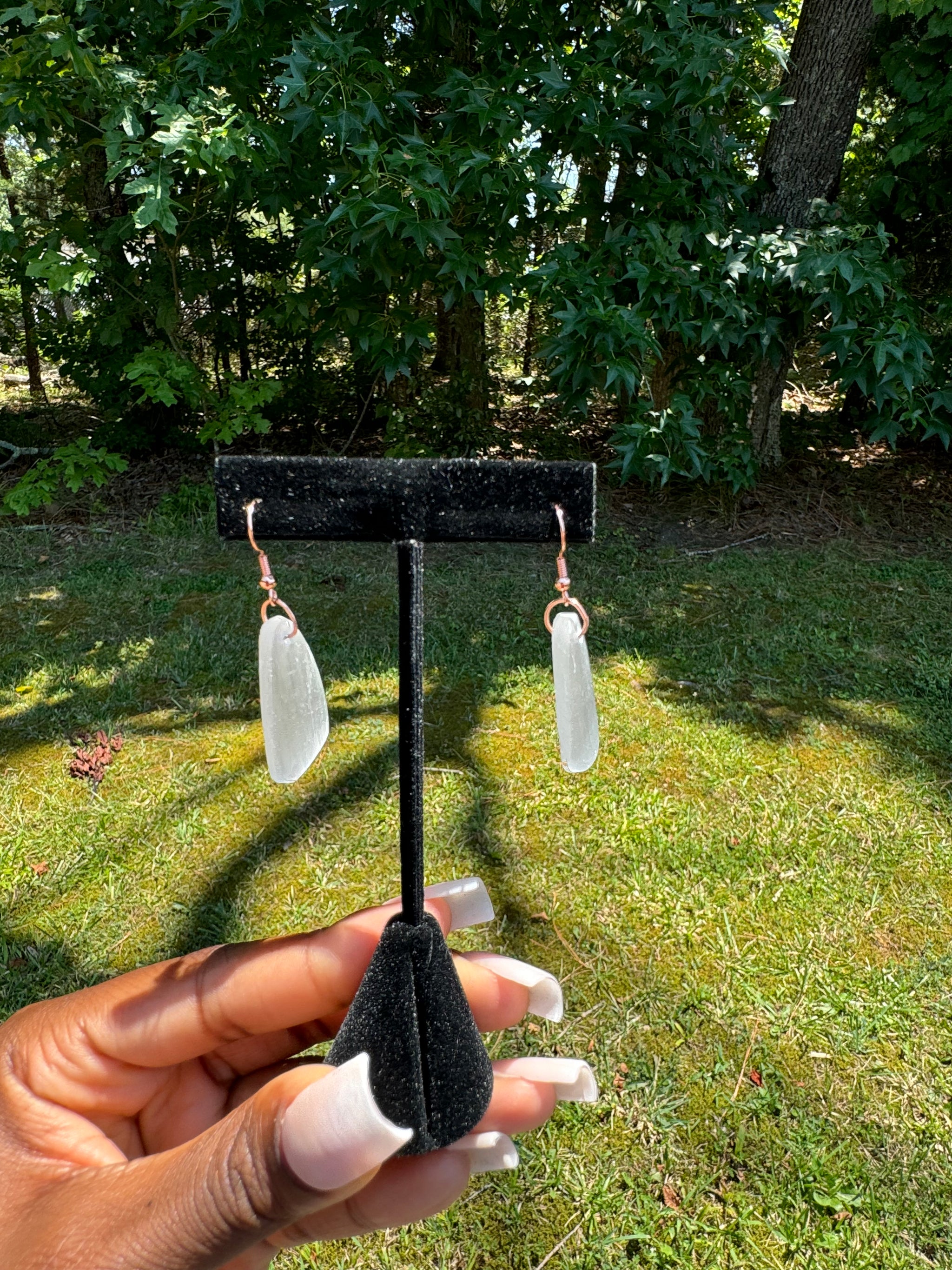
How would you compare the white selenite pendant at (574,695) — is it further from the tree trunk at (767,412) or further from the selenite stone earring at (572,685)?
the tree trunk at (767,412)

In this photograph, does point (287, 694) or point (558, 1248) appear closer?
point (287, 694)

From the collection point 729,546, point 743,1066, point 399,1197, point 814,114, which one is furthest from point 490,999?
point 814,114

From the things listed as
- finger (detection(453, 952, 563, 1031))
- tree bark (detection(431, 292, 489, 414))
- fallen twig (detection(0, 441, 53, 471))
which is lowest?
fallen twig (detection(0, 441, 53, 471))

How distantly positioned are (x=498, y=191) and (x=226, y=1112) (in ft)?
14.9

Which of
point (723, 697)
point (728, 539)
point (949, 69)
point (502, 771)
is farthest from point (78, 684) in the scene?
point (949, 69)

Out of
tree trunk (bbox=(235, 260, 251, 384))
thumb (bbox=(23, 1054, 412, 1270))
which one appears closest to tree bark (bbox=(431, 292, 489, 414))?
tree trunk (bbox=(235, 260, 251, 384))

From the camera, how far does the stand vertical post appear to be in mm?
1135

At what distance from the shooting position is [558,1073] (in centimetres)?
129

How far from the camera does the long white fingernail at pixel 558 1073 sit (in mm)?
1275

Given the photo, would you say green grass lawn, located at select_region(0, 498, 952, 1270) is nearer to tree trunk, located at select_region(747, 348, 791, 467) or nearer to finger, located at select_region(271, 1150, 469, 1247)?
finger, located at select_region(271, 1150, 469, 1247)

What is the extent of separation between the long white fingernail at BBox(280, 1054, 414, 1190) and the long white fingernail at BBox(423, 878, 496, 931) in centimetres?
43

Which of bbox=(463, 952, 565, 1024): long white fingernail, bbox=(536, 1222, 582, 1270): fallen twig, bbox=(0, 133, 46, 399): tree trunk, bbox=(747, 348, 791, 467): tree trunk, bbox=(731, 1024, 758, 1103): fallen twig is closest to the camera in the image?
bbox=(463, 952, 565, 1024): long white fingernail

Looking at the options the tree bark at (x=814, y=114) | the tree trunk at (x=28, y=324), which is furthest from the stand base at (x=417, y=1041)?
the tree trunk at (x=28, y=324)

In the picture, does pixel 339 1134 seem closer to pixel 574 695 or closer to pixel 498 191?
pixel 574 695
